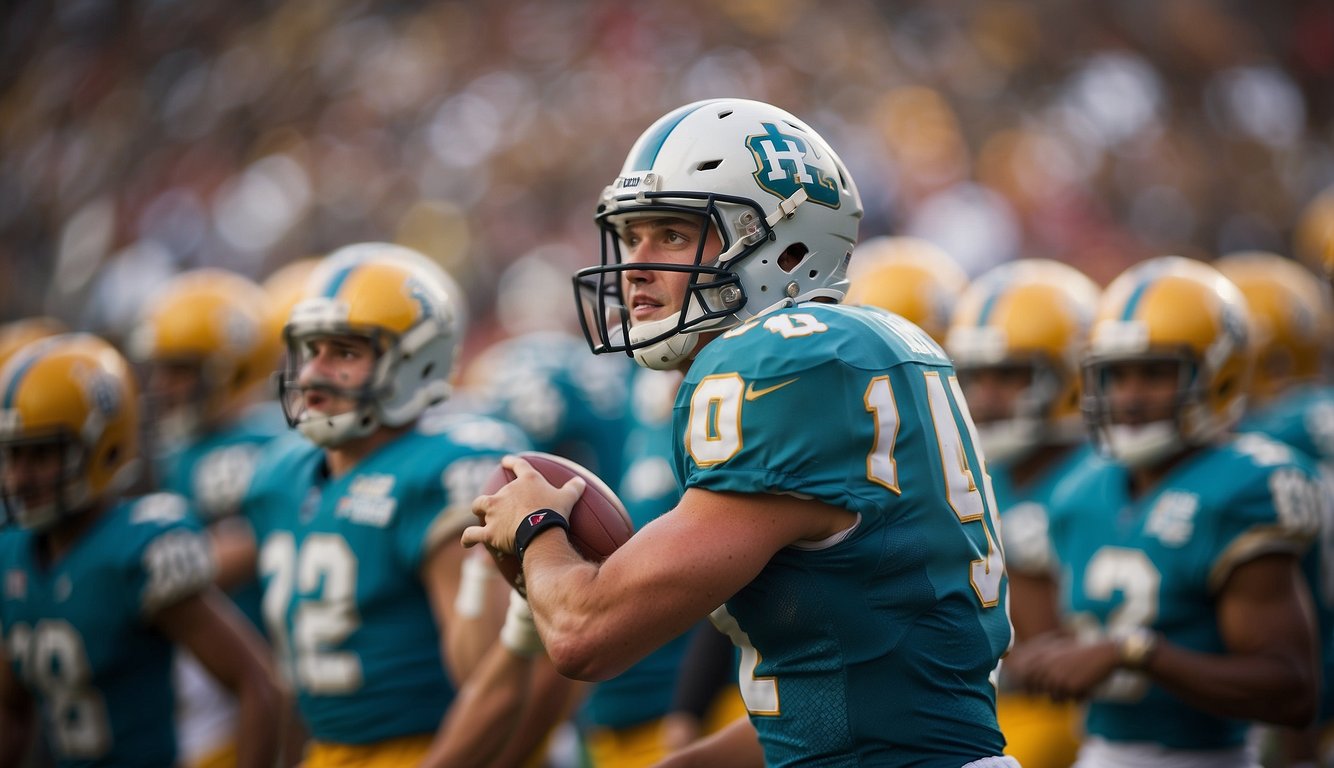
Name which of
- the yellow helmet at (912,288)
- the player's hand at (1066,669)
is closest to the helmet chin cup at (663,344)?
the player's hand at (1066,669)

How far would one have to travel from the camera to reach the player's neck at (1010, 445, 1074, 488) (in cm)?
586

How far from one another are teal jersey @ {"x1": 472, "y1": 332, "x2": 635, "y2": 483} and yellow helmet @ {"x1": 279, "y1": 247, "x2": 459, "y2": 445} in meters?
3.18

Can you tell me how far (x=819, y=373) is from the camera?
248 centimetres

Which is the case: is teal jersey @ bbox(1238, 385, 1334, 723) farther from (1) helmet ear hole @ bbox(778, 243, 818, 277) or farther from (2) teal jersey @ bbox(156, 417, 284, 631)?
(2) teal jersey @ bbox(156, 417, 284, 631)

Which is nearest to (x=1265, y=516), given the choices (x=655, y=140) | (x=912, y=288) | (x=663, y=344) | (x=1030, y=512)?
(x=1030, y=512)

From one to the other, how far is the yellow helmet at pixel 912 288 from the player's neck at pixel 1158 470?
6.77ft

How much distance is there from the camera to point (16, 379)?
188 inches

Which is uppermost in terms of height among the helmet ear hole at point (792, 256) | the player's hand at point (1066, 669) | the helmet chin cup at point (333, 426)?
the helmet ear hole at point (792, 256)

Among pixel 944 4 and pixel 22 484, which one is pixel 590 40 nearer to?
pixel 944 4

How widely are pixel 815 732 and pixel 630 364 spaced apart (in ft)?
20.5

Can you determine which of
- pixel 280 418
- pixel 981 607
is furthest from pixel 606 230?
pixel 280 418

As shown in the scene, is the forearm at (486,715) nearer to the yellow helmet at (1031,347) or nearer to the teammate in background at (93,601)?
the teammate in background at (93,601)

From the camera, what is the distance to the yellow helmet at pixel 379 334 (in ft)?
13.7

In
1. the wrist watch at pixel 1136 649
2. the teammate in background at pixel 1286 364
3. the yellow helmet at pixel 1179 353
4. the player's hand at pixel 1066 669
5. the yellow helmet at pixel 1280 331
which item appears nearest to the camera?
the player's hand at pixel 1066 669
